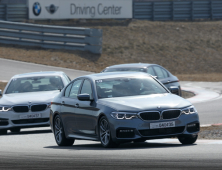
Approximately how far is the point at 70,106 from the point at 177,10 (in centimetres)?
3653

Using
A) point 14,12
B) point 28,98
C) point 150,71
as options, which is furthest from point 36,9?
point 28,98

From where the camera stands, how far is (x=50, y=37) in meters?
35.8

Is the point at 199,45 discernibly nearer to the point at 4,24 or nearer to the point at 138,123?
the point at 4,24

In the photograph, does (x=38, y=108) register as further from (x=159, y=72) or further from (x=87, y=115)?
(x=159, y=72)

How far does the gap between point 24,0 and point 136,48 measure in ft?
48.7

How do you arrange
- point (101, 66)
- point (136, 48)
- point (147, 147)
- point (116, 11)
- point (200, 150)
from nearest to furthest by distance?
point (200, 150), point (147, 147), point (101, 66), point (136, 48), point (116, 11)

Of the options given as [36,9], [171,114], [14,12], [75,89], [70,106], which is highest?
[36,9]

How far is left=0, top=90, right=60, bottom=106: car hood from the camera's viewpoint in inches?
551

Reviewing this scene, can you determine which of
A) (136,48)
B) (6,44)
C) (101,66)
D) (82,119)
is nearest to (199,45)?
(136,48)

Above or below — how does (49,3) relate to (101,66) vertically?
above

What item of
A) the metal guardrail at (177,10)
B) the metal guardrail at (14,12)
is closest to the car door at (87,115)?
the metal guardrail at (14,12)

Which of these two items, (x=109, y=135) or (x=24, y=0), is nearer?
(x=109, y=135)

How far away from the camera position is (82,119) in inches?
413

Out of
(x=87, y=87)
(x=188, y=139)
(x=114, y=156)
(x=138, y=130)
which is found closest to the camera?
(x=114, y=156)
